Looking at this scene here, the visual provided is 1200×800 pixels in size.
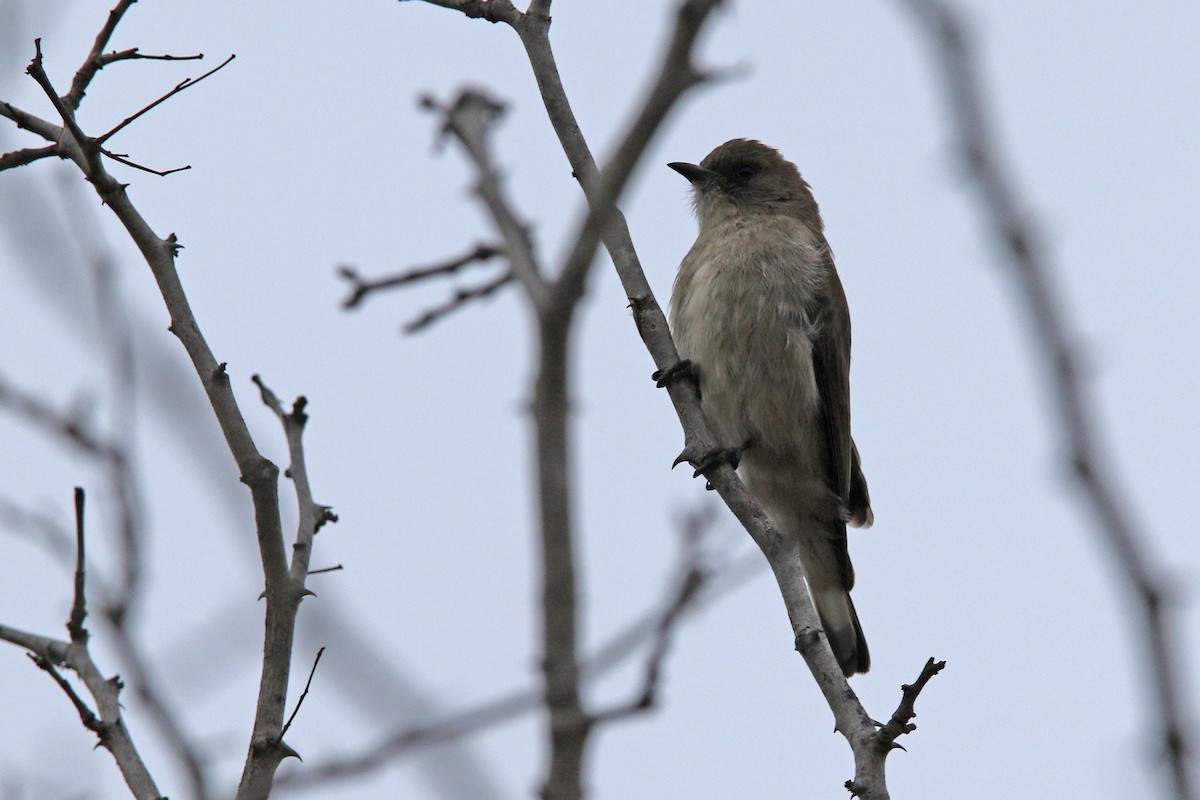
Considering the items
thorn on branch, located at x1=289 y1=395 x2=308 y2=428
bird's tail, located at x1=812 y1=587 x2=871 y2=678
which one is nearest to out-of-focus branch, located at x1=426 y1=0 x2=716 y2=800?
thorn on branch, located at x1=289 y1=395 x2=308 y2=428

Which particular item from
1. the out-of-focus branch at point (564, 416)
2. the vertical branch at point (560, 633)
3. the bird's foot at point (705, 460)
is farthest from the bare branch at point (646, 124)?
the bird's foot at point (705, 460)

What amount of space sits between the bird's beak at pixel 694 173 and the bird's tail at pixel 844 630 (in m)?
2.60

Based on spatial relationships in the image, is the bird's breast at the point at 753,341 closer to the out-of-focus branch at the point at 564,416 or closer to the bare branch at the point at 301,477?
the bare branch at the point at 301,477

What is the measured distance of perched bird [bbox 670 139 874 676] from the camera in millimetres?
6660

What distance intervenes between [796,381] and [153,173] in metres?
3.64

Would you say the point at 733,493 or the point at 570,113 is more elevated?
the point at 570,113

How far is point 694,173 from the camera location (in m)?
8.00

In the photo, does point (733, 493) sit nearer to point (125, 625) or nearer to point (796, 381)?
point (796, 381)

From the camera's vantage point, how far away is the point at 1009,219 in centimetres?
146

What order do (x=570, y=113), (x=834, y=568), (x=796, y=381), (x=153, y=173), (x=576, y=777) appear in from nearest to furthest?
(x=576, y=777), (x=153, y=173), (x=570, y=113), (x=796, y=381), (x=834, y=568)

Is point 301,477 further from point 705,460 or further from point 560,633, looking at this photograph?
point 560,633

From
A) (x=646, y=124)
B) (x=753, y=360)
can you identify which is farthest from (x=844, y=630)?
(x=646, y=124)

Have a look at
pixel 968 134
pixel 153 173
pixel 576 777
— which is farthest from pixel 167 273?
pixel 968 134

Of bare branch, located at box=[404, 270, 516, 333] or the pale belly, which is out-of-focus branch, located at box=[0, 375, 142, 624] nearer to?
bare branch, located at box=[404, 270, 516, 333]
